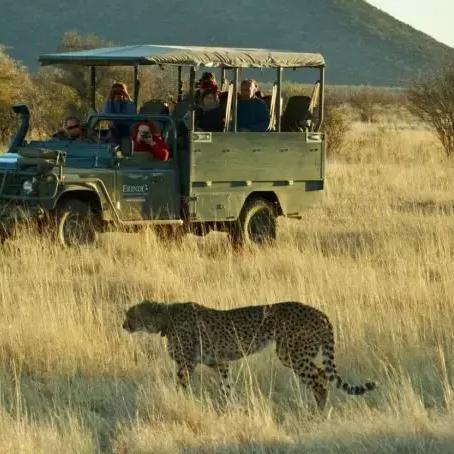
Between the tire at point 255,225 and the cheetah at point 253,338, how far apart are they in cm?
626

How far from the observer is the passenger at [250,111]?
13828 mm

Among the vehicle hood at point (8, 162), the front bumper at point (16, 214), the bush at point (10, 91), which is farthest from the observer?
the bush at point (10, 91)

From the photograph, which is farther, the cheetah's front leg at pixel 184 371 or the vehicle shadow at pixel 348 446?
the cheetah's front leg at pixel 184 371

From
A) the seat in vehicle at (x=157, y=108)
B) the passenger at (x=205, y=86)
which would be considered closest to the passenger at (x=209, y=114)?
the passenger at (x=205, y=86)

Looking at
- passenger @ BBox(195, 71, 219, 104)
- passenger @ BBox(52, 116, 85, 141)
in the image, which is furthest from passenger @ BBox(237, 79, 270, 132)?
passenger @ BBox(52, 116, 85, 141)

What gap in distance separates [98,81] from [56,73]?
4.65m

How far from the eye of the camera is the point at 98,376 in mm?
7891

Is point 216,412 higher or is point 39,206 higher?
point 39,206

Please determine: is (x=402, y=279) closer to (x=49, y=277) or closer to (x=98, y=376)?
(x=49, y=277)

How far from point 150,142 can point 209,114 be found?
0.90m

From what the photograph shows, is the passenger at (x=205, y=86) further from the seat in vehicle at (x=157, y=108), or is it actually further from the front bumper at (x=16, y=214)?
the front bumper at (x=16, y=214)

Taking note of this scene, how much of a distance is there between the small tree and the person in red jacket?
14.3 m

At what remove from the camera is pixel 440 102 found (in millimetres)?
27453

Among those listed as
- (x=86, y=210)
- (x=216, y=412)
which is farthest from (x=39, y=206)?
(x=216, y=412)
